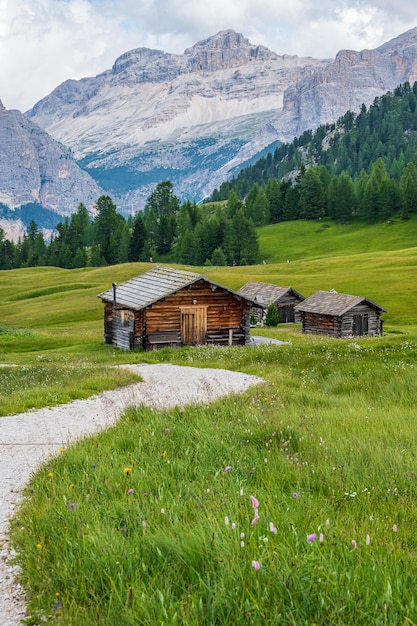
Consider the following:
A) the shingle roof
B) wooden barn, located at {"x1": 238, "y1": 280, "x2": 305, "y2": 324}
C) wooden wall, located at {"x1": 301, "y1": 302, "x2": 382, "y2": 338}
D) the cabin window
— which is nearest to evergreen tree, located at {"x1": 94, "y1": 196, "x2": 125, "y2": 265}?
wooden barn, located at {"x1": 238, "y1": 280, "x2": 305, "y2": 324}

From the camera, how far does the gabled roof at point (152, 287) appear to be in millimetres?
39812

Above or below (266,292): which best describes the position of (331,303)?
below

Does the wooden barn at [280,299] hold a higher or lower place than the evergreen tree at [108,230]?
lower

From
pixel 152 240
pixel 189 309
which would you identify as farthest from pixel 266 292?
pixel 152 240

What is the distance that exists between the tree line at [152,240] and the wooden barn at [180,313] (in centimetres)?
9111

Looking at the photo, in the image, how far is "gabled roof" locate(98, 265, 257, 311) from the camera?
131ft

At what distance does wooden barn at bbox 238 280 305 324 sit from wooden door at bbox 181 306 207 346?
30067 mm

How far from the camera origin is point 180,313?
1613 inches

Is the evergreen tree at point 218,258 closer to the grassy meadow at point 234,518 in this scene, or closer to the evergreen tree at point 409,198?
the evergreen tree at point 409,198

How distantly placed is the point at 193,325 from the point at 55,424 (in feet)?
92.8

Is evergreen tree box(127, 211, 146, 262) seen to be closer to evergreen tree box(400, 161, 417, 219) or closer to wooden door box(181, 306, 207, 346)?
evergreen tree box(400, 161, 417, 219)

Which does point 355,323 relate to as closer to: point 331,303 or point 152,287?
point 331,303

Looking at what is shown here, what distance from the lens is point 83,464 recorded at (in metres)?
7.44

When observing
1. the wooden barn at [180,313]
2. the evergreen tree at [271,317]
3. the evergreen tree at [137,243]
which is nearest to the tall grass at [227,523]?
the wooden barn at [180,313]
